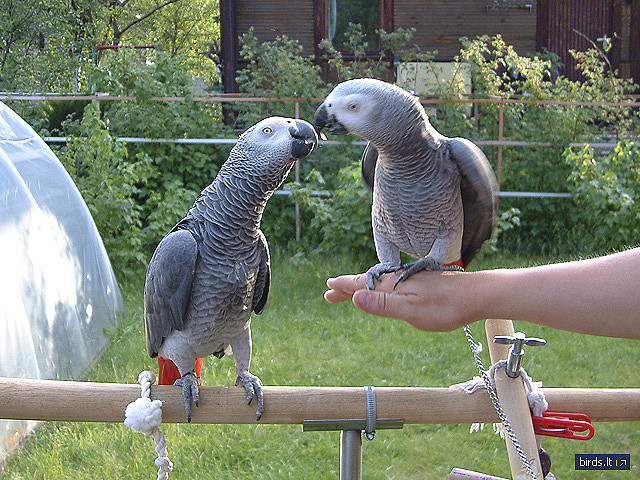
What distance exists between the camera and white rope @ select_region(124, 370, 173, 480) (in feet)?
3.97

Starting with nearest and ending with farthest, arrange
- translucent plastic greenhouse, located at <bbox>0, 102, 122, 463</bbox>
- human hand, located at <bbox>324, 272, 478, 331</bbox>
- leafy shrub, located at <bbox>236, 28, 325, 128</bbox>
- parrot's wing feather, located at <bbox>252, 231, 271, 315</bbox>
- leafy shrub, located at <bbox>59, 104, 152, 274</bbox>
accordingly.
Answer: human hand, located at <bbox>324, 272, 478, 331</bbox>
parrot's wing feather, located at <bbox>252, 231, 271, 315</bbox>
translucent plastic greenhouse, located at <bbox>0, 102, 122, 463</bbox>
leafy shrub, located at <bbox>59, 104, 152, 274</bbox>
leafy shrub, located at <bbox>236, 28, 325, 128</bbox>

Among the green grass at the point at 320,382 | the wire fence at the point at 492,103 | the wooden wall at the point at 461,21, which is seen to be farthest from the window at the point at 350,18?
the green grass at the point at 320,382

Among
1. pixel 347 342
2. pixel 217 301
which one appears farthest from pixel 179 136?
pixel 217 301

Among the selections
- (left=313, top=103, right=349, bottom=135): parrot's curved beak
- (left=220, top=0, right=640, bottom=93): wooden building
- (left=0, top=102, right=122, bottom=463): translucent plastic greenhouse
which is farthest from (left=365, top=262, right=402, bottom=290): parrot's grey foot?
(left=220, top=0, right=640, bottom=93): wooden building

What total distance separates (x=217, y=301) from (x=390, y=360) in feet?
6.33

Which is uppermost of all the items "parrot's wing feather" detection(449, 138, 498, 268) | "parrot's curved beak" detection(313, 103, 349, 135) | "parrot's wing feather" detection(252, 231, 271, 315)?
"parrot's curved beak" detection(313, 103, 349, 135)

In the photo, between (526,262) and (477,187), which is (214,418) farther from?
(526,262)

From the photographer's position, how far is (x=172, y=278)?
1342 millimetres

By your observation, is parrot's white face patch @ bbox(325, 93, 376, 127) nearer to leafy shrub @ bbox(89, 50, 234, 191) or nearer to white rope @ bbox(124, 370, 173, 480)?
A: white rope @ bbox(124, 370, 173, 480)

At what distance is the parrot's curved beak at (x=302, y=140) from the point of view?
4.12 feet

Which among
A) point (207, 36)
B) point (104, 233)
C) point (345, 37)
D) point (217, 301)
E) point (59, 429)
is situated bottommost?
point (59, 429)

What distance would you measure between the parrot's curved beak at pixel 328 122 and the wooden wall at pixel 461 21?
5.92 meters

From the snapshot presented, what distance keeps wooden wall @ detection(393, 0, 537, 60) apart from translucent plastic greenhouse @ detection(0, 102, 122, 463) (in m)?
4.80

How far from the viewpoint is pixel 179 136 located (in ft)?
15.8
